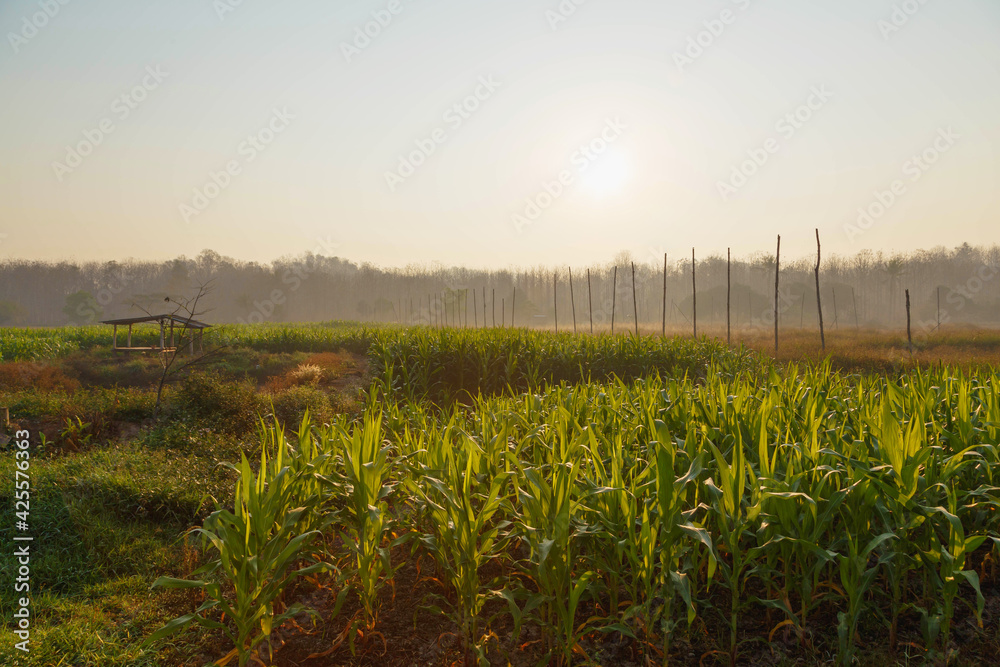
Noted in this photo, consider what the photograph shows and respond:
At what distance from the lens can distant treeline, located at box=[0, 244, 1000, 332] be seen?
2837 inches

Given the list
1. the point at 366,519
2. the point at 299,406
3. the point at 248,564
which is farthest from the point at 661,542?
the point at 299,406

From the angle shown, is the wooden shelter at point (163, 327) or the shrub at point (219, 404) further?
the wooden shelter at point (163, 327)

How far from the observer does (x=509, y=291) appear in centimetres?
9475

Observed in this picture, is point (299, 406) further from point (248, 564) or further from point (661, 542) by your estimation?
point (661, 542)

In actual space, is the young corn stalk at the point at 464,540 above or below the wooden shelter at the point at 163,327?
below

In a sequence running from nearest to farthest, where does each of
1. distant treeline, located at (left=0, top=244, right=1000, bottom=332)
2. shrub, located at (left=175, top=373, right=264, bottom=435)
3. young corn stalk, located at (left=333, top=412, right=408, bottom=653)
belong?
young corn stalk, located at (left=333, top=412, right=408, bottom=653) < shrub, located at (left=175, top=373, right=264, bottom=435) < distant treeline, located at (left=0, top=244, right=1000, bottom=332)

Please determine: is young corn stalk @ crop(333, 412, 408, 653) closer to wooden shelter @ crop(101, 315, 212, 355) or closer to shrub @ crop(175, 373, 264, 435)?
shrub @ crop(175, 373, 264, 435)

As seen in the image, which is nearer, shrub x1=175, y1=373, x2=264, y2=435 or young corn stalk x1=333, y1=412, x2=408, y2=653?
young corn stalk x1=333, y1=412, x2=408, y2=653

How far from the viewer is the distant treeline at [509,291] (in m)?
72.1

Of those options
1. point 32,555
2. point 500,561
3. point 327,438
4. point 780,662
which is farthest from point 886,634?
point 32,555

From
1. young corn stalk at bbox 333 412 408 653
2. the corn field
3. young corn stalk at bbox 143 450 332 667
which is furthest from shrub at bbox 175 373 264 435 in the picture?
young corn stalk at bbox 143 450 332 667

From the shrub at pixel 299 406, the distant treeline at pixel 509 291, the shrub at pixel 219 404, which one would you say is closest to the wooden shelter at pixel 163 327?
the shrub at pixel 219 404

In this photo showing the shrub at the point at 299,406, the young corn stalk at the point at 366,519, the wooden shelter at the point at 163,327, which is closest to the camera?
the young corn stalk at the point at 366,519

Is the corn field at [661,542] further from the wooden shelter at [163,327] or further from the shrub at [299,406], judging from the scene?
the wooden shelter at [163,327]
